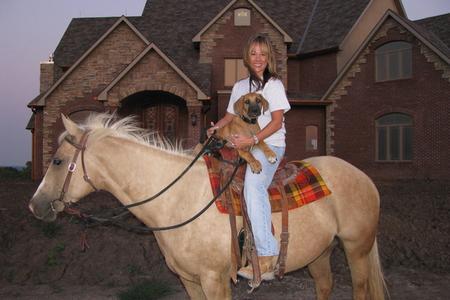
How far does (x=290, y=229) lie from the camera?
4141 mm

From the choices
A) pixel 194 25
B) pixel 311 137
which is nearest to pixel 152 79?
pixel 194 25

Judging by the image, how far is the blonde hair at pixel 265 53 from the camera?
13.1ft

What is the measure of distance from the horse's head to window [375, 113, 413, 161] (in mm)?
18403

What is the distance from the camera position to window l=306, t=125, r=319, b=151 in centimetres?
2202

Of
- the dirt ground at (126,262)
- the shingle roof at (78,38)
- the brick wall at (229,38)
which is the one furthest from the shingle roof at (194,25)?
the dirt ground at (126,262)

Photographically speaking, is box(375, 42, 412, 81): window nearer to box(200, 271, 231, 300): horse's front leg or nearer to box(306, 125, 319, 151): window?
box(306, 125, 319, 151): window

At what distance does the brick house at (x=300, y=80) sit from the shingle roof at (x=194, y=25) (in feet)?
0.32

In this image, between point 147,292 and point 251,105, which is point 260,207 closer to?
point 251,105

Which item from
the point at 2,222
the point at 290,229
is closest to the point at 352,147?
the point at 2,222

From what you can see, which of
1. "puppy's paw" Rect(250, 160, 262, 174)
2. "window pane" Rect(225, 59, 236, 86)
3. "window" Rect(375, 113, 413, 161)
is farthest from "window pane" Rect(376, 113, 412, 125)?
"puppy's paw" Rect(250, 160, 262, 174)

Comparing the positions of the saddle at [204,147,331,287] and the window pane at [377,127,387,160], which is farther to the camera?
the window pane at [377,127,387,160]

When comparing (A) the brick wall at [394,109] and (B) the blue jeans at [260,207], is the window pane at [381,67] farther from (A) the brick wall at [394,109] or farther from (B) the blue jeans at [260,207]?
(B) the blue jeans at [260,207]

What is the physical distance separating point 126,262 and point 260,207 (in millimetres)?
5063

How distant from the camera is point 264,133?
3686 mm
